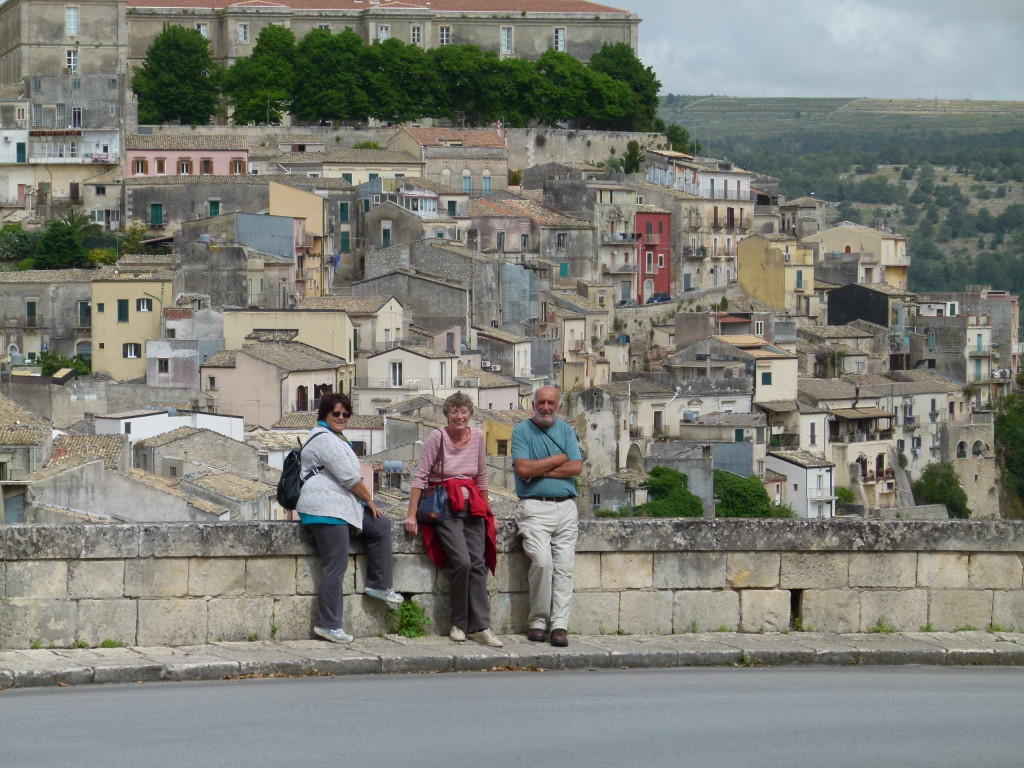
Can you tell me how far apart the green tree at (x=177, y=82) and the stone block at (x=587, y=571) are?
70215 mm

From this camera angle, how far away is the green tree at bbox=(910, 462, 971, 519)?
59.8 metres

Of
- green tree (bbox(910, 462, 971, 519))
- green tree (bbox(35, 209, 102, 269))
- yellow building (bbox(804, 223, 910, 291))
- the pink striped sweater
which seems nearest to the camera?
the pink striped sweater

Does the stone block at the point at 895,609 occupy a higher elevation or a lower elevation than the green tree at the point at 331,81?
lower

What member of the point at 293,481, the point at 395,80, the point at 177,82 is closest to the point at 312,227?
the point at 395,80

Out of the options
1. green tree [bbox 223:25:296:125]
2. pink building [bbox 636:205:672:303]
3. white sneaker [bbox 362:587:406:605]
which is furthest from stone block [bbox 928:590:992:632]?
green tree [bbox 223:25:296:125]

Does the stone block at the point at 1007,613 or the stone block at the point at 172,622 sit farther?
the stone block at the point at 1007,613

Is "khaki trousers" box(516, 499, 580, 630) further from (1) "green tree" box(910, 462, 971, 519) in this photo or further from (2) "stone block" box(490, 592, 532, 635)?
(1) "green tree" box(910, 462, 971, 519)

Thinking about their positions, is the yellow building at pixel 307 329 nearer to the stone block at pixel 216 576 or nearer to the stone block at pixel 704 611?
the stone block at pixel 704 611

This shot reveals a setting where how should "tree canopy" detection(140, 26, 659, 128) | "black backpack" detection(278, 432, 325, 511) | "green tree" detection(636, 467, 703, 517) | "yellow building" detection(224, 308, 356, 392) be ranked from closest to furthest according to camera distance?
"black backpack" detection(278, 432, 325, 511) < "green tree" detection(636, 467, 703, 517) < "yellow building" detection(224, 308, 356, 392) < "tree canopy" detection(140, 26, 659, 128)

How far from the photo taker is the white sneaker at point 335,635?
10320 mm

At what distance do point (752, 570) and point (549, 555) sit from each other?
46.7 inches

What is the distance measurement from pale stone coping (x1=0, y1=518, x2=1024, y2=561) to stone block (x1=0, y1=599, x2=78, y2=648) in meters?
0.23

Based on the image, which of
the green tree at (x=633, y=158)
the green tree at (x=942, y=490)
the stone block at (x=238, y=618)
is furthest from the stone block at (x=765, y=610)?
the green tree at (x=633, y=158)

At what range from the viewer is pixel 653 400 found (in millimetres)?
55250
